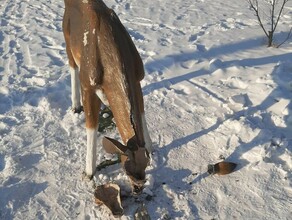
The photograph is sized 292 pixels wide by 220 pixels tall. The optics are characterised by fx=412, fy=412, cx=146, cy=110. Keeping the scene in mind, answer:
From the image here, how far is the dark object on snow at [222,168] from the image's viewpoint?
14.4 feet

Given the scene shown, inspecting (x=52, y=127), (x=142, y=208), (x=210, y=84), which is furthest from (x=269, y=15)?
(x=142, y=208)

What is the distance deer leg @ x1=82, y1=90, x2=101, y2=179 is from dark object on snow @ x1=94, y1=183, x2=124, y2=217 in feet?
1.07

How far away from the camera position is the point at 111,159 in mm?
4625

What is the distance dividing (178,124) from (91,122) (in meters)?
1.49

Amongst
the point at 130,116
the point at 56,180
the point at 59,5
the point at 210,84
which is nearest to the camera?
the point at 130,116

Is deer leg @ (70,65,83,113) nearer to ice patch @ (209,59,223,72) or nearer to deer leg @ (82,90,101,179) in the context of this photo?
deer leg @ (82,90,101,179)

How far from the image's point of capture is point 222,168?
4.38 metres

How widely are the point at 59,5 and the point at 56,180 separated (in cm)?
586

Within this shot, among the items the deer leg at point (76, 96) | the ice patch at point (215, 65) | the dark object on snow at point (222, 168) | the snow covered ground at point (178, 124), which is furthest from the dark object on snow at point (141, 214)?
the ice patch at point (215, 65)

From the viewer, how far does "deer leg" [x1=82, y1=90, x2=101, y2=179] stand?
3896 mm

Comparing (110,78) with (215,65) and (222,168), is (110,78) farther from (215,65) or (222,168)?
(215,65)

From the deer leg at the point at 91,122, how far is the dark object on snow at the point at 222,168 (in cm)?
125

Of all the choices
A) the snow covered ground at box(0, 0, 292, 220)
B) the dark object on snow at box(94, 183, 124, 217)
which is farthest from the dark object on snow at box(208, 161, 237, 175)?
the dark object on snow at box(94, 183, 124, 217)

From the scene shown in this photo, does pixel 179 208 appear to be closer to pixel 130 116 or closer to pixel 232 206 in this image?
pixel 232 206
